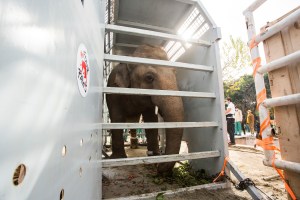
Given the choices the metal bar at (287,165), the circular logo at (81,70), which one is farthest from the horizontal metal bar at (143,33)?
the metal bar at (287,165)

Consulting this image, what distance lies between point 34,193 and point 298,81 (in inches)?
75.8

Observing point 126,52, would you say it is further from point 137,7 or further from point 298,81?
point 298,81

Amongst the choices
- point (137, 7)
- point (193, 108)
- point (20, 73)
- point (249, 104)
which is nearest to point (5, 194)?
point (20, 73)

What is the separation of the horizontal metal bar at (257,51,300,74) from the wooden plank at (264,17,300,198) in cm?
9

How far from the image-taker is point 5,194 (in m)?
0.32

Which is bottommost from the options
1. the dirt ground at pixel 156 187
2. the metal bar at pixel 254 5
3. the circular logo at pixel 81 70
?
the dirt ground at pixel 156 187

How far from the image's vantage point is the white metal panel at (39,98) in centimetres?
34

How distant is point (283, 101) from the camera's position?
161 cm

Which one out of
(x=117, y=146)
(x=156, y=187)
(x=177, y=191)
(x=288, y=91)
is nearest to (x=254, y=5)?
(x=288, y=91)

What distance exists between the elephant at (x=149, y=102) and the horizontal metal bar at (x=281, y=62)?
1.14 m

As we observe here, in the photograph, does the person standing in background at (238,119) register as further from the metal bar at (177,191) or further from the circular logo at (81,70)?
the circular logo at (81,70)

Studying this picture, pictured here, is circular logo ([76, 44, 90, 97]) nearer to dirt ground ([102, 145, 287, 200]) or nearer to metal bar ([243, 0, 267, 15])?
dirt ground ([102, 145, 287, 200])

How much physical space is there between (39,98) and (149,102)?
3283 millimetres

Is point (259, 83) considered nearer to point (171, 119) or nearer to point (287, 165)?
point (287, 165)
